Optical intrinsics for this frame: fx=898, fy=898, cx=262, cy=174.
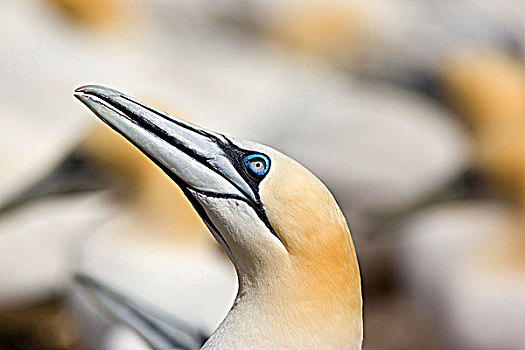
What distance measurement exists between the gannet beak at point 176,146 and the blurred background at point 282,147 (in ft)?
1.58

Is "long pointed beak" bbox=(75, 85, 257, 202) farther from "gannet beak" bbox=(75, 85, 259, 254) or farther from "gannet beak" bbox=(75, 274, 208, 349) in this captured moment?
"gannet beak" bbox=(75, 274, 208, 349)

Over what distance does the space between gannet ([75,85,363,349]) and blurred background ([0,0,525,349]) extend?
18.9 inches

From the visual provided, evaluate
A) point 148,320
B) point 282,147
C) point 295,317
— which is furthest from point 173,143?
point 282,147

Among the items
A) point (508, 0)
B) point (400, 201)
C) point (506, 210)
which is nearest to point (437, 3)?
point (508, 0)

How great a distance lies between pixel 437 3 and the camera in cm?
253

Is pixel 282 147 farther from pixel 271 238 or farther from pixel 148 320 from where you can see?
pixel 271 238

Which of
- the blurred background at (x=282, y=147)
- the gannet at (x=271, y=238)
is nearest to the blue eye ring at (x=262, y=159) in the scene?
the gannet at (x=271, y=238)

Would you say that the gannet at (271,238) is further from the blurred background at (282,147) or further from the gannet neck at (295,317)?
the blurred background at (282,147)

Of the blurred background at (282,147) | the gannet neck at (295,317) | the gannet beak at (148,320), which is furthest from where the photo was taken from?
the blurred background at (282,147)

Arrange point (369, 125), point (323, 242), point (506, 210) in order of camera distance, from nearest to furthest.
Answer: point (323, 242), point (506, 210), point (369, 125)

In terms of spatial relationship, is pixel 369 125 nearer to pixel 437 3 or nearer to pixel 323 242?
pixel 437 3

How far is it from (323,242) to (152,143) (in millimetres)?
125

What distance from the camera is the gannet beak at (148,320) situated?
2.93ft

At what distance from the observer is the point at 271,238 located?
1.83 feet
